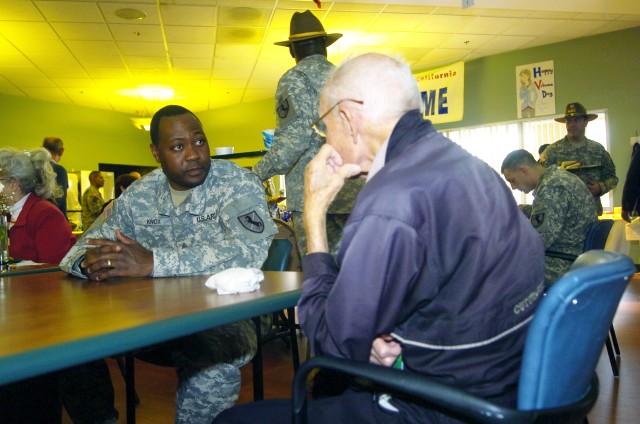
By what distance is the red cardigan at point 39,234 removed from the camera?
2543 mm

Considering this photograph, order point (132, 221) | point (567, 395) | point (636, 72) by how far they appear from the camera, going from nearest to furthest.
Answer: point (567, 395), point (132, 221), point (636, 72)

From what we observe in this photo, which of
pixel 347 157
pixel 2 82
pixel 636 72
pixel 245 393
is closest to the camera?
pixel 347 157

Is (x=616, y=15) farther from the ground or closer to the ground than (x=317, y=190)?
farther from the ground

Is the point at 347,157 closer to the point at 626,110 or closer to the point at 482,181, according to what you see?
the point at 482,181

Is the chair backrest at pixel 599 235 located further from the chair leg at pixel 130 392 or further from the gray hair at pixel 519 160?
the chair leg at pixel 130 392

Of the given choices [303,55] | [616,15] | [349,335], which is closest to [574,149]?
[616,15]

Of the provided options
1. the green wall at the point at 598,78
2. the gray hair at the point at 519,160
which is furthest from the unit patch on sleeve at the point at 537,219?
the green wall at the point at 598,78

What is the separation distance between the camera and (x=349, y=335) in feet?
2.86

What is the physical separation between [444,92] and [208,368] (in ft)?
23.3

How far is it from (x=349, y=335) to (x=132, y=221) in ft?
4.22

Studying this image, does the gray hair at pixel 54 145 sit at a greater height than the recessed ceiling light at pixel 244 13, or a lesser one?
lesser

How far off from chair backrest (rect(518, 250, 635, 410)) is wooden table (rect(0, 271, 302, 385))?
528 mm

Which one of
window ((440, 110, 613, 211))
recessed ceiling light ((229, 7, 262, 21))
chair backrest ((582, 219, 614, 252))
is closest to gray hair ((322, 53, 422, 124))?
chair backrest ((582, 219, 614, 252))

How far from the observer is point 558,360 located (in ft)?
2.51
